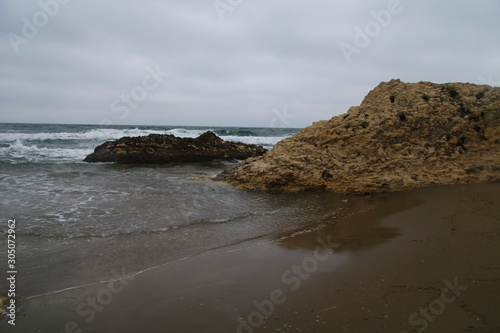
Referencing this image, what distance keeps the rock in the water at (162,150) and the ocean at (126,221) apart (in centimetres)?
541

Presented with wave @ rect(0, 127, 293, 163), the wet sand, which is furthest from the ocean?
wave @ rect(0, 127, 293, 163)

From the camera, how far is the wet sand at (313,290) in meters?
2.43

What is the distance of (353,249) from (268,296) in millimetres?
1512

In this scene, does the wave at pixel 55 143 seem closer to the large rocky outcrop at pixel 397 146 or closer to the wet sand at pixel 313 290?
the large rocky outcrop at pixel 397 146

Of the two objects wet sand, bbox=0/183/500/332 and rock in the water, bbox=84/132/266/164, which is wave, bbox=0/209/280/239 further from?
rock in the water, bbox=84/132/266/164

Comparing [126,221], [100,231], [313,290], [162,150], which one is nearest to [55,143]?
[162,150]

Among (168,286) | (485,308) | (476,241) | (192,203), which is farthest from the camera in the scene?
(192,203)

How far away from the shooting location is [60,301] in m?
3.01

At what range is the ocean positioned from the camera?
3.79 meters

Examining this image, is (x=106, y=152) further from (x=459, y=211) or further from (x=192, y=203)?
(x=459, y=211)

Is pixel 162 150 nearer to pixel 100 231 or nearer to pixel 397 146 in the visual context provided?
pixel 100 231

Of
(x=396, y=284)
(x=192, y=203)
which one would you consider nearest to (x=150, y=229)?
(x=192, y=203)

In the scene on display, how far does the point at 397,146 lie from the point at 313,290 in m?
5.94

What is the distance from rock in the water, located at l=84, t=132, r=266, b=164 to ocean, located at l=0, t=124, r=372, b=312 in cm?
541
